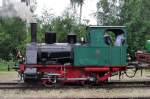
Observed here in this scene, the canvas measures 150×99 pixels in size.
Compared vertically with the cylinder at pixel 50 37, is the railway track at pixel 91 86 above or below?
below

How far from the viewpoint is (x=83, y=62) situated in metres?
19.2

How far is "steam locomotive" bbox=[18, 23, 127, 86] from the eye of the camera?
62.6ft

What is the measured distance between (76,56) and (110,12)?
116 ft

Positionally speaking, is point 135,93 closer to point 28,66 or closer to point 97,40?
point 97,40

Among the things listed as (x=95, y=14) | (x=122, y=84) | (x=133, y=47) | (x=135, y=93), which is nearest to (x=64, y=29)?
(x=133, y=47)

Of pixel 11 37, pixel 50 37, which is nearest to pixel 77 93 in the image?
pixel 50 37

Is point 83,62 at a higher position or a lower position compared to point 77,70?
higher

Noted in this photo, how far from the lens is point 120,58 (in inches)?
754

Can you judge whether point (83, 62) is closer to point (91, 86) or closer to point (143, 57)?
point (91, 86)

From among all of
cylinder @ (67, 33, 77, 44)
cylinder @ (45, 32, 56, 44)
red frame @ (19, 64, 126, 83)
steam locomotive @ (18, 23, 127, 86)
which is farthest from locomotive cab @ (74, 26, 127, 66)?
cylinder @ (45, 32, 56, 44)

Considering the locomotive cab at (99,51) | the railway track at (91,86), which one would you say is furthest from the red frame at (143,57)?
the locomotive cab at (99,51)

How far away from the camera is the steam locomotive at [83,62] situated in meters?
19.1

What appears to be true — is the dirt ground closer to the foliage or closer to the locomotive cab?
the locomotive cab

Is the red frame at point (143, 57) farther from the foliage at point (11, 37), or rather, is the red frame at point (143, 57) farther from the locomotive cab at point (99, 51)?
the foliage at point (11, 37)
